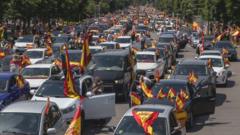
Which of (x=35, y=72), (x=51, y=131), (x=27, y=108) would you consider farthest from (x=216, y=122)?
(x=51, y=131)

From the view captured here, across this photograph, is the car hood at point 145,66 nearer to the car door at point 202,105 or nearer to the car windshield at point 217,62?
the car windshield at point 217,62

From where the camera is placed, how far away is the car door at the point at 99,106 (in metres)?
20.7

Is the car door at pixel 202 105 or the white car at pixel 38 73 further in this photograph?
the white car at pixel 38 73

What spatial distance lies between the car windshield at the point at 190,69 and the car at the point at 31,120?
13.9 metres

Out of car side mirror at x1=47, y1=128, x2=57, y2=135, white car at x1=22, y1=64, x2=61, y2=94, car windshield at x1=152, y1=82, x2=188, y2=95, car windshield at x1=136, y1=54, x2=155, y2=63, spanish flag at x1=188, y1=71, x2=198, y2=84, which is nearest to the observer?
car side mirror at x1=47, y1=128, x2=57, y2=135

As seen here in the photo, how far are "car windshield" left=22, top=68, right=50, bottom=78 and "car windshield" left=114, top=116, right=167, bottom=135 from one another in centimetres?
1387

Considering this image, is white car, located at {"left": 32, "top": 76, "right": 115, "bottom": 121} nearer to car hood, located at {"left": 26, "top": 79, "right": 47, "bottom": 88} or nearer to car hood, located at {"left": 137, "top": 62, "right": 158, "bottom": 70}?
car hood, located at {"left": 26, "top": 79, "right": 47, "bottom": 88}

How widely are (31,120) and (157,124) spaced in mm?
2597

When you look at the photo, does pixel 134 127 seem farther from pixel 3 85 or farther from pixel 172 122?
pixel 3 85

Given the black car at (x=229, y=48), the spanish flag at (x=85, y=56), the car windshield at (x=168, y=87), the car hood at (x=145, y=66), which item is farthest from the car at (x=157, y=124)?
the black car at (x=229, y=48)

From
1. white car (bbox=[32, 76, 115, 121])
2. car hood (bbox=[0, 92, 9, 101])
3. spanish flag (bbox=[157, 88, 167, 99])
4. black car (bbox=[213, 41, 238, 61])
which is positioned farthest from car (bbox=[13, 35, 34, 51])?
spanish flag (bbox=[157, 88, 167, 99])

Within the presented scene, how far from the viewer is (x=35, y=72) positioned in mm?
29250

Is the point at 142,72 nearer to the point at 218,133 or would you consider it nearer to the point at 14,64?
the point at 14,64

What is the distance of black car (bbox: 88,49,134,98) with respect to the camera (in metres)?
28.1
